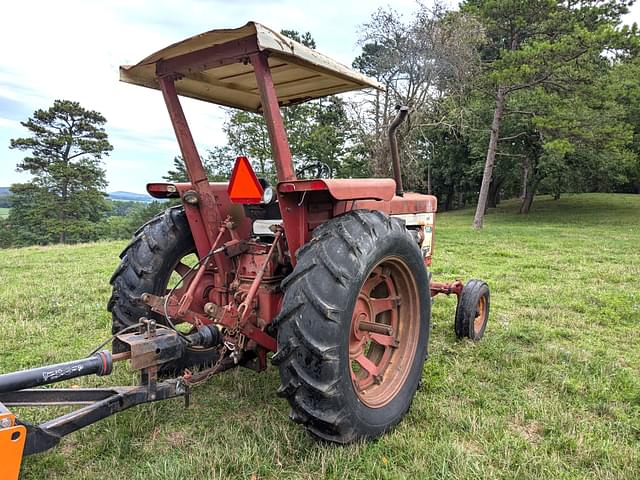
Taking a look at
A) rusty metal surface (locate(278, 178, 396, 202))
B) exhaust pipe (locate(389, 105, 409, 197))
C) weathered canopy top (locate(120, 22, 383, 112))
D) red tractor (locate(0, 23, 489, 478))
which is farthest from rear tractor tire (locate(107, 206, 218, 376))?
exhaust pipe (locate(389, 105, 409, 197))

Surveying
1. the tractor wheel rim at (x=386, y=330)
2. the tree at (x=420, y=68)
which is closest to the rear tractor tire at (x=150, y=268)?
the tractor wheel rim at (x=386, y=330)

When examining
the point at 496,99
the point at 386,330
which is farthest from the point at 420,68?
the point at 386,330

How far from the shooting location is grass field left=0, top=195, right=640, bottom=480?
224cm

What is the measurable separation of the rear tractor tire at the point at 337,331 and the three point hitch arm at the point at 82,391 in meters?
0.55

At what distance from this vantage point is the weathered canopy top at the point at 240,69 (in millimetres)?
2203

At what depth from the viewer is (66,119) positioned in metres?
32.6

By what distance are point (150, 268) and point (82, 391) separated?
1.07 meters

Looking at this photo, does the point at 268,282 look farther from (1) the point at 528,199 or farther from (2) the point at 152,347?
(1) the point at 528,199

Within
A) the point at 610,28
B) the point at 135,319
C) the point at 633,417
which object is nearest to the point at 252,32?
the point at 135,319

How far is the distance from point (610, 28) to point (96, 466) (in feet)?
53.4

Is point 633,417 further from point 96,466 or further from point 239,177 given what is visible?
point 96,466

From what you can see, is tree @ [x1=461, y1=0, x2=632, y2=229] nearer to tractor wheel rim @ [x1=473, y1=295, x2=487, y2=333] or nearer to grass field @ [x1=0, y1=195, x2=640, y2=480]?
A: grass field @ [x1=0, y1=195, x2=640, y2=480]

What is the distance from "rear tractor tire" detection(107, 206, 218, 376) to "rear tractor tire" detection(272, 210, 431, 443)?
3.31 feet

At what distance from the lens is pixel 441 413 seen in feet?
9.11
